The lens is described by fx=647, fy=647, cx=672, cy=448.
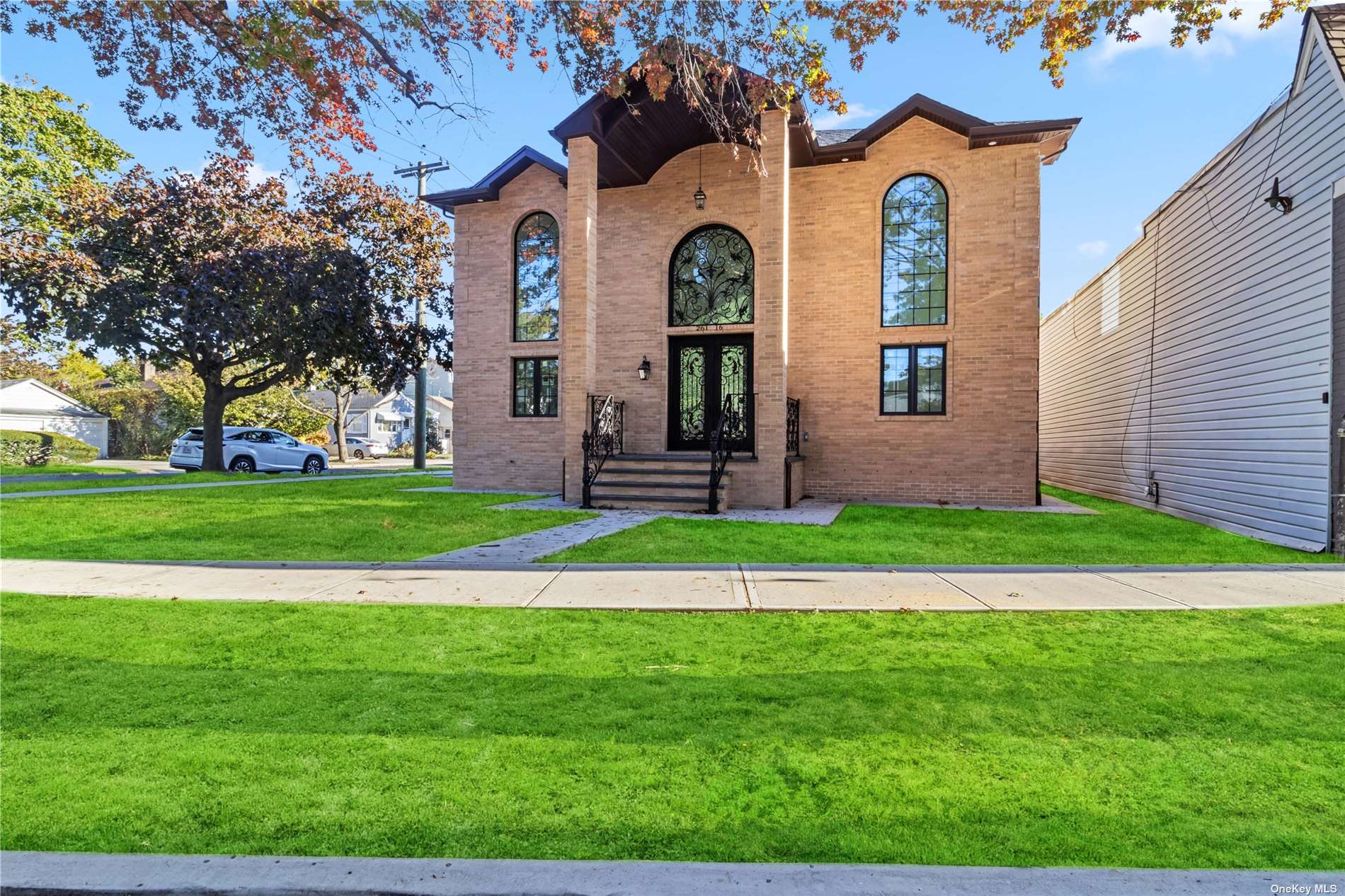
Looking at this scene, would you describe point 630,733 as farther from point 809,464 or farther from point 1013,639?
point 809,464

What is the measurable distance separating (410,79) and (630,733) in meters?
6.44

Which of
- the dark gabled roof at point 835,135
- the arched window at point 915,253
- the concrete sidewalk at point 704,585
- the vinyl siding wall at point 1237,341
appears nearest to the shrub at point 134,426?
Answer: the concrete sidewalk at point 704,585

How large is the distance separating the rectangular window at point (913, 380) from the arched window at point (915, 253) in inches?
22.2

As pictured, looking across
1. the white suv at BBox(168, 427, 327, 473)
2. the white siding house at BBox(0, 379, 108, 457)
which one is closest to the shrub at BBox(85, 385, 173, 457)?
the white siding house at BBox(0, 379, 108, 457)

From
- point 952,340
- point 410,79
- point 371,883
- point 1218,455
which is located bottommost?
point 371,883

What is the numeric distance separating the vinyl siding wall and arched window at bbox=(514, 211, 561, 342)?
466 inches

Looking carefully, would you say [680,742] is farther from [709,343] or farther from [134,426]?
[134,426]

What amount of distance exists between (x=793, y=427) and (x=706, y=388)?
6.44 feet

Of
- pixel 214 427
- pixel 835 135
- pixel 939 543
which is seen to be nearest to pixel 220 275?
pixel 214 427

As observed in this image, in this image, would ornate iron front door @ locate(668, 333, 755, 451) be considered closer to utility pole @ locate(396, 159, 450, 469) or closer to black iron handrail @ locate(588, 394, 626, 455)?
black iron handrail @ locate(588, 394, 626, 455)

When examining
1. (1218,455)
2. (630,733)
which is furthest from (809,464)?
(630,733)

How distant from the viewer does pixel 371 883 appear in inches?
70.1

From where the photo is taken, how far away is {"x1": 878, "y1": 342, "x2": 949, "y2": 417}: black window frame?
12.5 metres

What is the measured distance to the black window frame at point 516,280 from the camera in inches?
567
